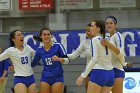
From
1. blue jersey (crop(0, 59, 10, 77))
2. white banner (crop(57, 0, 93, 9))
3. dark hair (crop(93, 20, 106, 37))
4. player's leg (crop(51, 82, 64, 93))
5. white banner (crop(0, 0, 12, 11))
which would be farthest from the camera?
white banner (crop(0, 0, 12, 11))

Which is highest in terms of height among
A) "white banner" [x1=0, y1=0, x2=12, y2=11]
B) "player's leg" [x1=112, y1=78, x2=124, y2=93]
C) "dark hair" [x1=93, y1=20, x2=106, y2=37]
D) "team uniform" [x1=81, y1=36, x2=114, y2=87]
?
"white banner" [x1=0, y1=0, x2=12, y2=11]

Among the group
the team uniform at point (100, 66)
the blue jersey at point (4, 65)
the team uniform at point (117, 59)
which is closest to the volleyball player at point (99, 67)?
the team uniform at point (100, 66)

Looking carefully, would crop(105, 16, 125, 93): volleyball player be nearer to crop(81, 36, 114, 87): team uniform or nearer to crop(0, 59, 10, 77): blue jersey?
crop(81, 36, 114, 87): team uniform

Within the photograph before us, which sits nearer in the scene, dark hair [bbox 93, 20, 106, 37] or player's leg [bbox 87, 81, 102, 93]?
player's leg [bbox 87, 81, 102, 93]

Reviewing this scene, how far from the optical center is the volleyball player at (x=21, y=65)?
5.77 m

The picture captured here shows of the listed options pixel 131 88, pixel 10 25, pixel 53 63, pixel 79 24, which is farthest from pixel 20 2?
pixel 53 63

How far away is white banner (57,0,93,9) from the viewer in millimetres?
10984

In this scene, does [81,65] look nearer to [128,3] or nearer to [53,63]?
[128,3]

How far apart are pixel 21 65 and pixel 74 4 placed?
554 centimetres

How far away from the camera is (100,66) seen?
15.7 feet

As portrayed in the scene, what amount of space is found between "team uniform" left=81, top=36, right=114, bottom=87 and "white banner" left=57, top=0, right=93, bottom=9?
6322 mm

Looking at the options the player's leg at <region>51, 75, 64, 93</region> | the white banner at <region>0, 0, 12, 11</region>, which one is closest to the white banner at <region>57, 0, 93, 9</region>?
the white banner at <region>0, 0, 12, 11</region>

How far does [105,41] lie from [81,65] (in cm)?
568

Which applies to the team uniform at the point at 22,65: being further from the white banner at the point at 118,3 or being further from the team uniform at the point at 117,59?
the white banner at the point at 118,3
